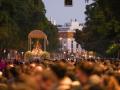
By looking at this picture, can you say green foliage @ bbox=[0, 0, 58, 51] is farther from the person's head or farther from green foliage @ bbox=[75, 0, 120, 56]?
the person's head

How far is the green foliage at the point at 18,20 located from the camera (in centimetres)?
7438

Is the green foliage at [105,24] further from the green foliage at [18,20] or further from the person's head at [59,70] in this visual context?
the person's head at [59,70]

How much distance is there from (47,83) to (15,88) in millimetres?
873

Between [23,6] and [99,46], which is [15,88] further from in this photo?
[99,46]

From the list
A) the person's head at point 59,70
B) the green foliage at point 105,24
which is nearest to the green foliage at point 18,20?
the green foliage at point 105,24

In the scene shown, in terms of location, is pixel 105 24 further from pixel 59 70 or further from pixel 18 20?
pixel 59 70

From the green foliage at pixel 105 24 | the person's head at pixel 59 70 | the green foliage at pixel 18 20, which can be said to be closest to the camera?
the person's head at pixel 59 70

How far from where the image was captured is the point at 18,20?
3802 inches

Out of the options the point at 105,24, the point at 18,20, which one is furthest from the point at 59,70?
the point at 18,20

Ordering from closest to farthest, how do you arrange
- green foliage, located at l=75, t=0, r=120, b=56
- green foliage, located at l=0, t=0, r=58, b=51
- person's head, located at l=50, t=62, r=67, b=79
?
person's head, located at l=50, t=62, r=67, b=79 → green foliage, located at l=75, t=0, r=120, b=56 → green foliage, located at l=0, t=0, r=58, b=51

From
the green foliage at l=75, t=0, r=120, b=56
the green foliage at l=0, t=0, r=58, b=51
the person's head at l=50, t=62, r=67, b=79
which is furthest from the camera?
the green foliage at l=0, t=0, r=58, b=51

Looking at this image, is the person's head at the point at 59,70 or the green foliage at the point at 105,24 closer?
the person's head at the point at 59,70

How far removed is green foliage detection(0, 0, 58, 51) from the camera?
74375mm

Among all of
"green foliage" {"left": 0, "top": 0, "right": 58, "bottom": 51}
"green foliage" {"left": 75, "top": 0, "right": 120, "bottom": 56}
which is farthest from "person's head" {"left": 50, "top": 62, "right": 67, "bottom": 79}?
"green foliage" {"left": 0, "top": 0, "right": 58, "bottom": 51}
